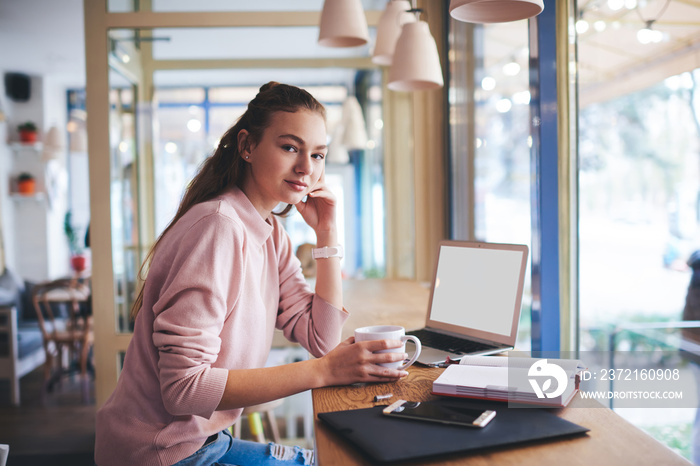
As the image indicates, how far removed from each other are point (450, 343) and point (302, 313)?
39 centimetres

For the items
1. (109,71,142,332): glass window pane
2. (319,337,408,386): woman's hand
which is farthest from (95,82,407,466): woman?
(109,71,142,332): glass window pane

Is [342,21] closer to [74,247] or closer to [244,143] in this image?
[244,143]

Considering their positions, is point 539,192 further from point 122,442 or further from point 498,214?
point 122,442

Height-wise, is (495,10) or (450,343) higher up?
(495,10)

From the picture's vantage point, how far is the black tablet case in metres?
0.77

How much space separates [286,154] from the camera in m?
1.28

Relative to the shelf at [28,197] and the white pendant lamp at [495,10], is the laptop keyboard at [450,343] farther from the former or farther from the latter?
the shelf at [28,197]

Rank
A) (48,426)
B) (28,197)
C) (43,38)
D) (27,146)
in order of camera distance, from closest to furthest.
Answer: (48,426), (43,38), (27,146), (28,197)

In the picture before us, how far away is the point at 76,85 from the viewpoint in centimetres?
768

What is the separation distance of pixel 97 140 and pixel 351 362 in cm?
238

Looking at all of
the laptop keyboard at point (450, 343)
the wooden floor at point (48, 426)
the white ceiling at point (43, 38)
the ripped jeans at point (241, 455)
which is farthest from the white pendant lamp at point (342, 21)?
the white ceiling at point (43, 38)

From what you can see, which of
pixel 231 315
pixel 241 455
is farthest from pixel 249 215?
pixel 241 455

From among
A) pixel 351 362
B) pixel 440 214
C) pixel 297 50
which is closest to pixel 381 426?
pixel 351 362

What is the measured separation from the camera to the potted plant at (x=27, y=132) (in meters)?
6.83
